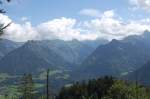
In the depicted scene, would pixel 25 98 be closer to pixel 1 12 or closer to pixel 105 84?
pixel 105 84

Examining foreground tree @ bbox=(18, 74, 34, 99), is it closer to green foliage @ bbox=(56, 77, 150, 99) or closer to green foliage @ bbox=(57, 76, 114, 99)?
green foliage @ bbox=(56, 77, 150, 99)

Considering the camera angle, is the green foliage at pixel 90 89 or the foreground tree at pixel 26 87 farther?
the green foliage at pixel 90 89

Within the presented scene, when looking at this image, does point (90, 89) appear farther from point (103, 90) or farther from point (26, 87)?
point (26, 87)

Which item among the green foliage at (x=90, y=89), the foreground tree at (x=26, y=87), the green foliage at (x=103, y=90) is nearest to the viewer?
the green foliage at (x=103, y=90)

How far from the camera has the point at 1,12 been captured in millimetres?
18047

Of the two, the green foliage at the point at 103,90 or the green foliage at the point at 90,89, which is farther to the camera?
the green foliage at the point at 90,89

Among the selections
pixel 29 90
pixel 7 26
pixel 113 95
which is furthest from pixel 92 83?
pixel 7 26

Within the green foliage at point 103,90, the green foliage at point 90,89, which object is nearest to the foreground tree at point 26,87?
the green foliage at point 103,90

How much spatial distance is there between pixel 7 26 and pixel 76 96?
137 metres

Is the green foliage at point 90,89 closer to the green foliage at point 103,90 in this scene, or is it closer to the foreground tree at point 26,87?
the green foliage at point 103,90

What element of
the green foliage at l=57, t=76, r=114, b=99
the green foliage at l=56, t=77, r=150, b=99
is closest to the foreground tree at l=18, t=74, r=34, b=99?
the green foliage at l=56, t=77, r=150, b=99

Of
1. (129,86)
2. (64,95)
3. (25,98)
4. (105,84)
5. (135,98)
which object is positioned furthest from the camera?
Answer: (64,95)

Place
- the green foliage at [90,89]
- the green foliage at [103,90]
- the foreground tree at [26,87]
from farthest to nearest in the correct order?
the green foliage at [90,89]
the foreground tree at [26,87]
the green foliage at [103,90]

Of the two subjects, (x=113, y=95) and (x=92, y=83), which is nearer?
(x=113, y=95)
